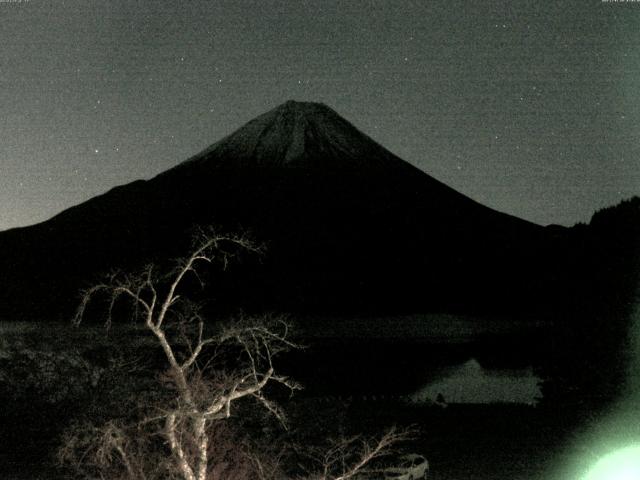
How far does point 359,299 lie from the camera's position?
9494 centimetres

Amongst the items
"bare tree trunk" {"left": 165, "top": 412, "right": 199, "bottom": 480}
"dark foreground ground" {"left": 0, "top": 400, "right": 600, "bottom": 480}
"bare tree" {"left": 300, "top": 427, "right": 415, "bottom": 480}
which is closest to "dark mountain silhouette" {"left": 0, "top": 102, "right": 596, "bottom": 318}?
"dark foreground ground" {"left": 0, "top": 400, "right": 600, "bottom": 480}

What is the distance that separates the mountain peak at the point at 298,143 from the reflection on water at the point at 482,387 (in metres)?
98.1

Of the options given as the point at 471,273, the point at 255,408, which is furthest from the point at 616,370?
the point at 471,273

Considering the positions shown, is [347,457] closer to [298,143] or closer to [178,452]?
[178,452]

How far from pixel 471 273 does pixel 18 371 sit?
87467mm

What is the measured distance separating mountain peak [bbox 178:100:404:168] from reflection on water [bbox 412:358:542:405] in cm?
9808

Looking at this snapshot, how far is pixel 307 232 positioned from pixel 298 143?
1149 inches

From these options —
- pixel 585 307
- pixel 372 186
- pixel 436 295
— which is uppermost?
pixel 372 186

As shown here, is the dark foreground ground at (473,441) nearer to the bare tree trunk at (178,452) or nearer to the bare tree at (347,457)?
the bare tree at (347,457)

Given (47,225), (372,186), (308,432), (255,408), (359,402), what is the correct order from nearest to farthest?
1. (308,432)
2. (255,408)
3. (359,402)
4. (372,186)
5. (47,225)

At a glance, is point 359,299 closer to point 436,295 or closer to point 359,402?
point 436,295

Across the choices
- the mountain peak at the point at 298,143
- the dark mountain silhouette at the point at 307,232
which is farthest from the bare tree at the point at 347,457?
the mountain peak at the point at 298,143

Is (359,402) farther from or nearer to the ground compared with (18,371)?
nearer to the ground

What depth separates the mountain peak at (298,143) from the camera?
13612 cm
